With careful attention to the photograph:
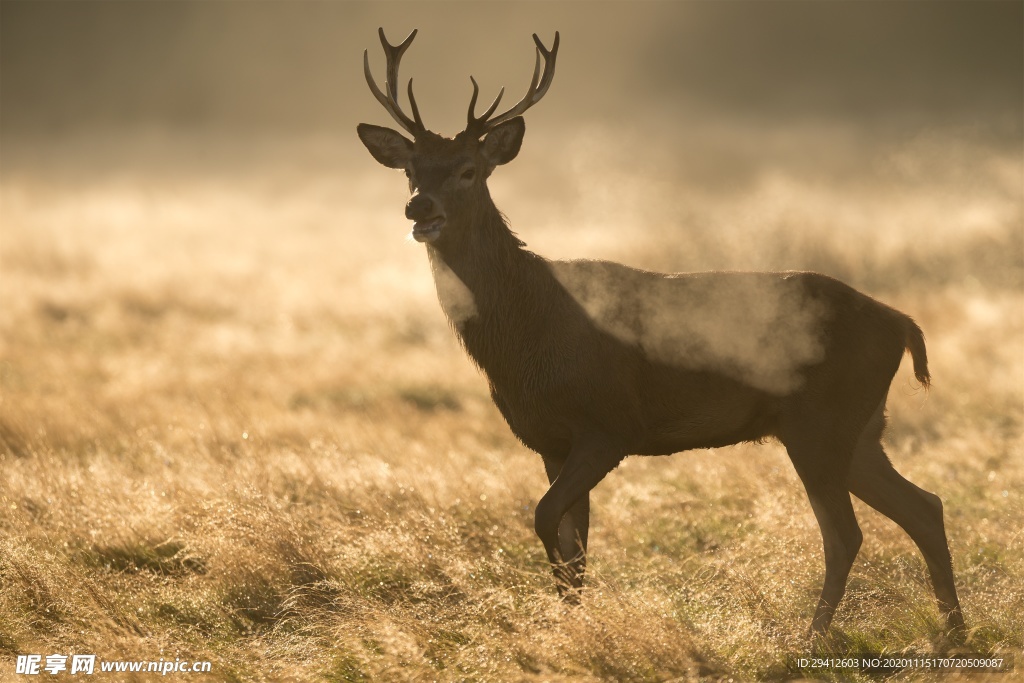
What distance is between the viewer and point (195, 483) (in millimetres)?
9023

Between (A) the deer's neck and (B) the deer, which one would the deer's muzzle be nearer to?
(B) the deer

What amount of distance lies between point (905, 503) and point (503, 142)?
326 centimetres

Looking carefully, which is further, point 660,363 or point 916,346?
point 916,346

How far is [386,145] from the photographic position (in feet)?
25.8

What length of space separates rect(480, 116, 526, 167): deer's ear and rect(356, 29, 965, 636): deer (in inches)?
4.6

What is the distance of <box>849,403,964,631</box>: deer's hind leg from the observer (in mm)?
6914

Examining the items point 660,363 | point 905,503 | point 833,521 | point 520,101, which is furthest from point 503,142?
point 905,503

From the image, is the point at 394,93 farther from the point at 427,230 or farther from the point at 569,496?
the point at 569,496

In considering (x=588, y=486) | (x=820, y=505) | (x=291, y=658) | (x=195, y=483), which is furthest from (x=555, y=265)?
(x=195, y=483)

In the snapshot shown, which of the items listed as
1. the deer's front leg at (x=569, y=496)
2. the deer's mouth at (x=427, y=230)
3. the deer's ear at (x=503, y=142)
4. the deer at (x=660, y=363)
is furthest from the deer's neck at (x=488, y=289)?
the deer's front leg at (x=569, y=496)

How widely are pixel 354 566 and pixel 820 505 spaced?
9.58 ft

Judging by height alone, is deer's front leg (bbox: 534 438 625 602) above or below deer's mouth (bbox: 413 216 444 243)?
below

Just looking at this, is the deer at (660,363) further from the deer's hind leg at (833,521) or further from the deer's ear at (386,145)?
the deer's ear at (386,145)

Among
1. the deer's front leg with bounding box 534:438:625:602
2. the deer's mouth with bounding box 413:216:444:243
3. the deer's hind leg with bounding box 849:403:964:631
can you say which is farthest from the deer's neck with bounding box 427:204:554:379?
the deer's hind leg with bounding box 849:403:964:631
